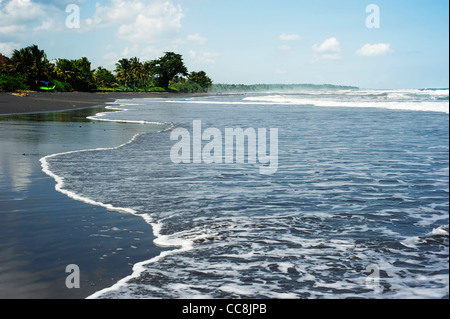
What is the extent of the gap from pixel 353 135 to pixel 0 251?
14.4 meters

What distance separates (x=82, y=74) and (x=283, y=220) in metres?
97.0

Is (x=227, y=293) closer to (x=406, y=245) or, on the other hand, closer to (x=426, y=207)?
(x=406, y=245)

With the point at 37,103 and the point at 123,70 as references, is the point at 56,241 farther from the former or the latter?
the point at 123,70

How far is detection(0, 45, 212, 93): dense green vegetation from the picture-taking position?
3051 inches

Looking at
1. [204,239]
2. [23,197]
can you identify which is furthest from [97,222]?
[23,197]

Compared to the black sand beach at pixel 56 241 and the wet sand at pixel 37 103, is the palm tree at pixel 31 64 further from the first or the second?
the black sand beach at pixel 56 241

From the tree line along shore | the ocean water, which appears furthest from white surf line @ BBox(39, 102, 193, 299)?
the tree line along shore

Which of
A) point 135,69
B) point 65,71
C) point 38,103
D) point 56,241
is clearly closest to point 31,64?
point 65,71

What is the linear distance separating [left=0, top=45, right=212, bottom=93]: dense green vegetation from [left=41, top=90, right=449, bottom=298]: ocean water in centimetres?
6375

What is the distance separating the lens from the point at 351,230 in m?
5.62

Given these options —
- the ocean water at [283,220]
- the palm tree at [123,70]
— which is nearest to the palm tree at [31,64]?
the palm tree at [123,70]

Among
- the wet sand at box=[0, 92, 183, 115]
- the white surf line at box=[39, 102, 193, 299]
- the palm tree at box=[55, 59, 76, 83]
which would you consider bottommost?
the white surf line at box=[39, 102, 193, 299]

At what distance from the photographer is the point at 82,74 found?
→ 3782 inches

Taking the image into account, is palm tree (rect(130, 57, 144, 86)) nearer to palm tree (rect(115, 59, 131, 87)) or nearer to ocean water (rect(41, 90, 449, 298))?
palm tree (rect(115, 59, 131, 87))
